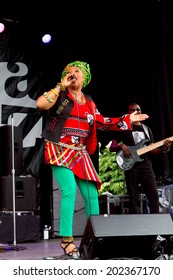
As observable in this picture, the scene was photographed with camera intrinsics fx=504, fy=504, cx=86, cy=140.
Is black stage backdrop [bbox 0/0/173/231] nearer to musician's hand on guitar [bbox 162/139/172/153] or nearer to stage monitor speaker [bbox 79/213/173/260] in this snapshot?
musician's hand on guitar [bbox 162/139/172/153]

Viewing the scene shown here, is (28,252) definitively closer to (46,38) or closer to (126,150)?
(126,150)

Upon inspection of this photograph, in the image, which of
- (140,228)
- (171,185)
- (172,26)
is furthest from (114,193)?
(140,228)

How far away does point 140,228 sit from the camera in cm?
307

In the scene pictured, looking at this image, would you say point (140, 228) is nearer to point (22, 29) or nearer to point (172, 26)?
point (172, 26)

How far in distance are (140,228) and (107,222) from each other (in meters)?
0.21

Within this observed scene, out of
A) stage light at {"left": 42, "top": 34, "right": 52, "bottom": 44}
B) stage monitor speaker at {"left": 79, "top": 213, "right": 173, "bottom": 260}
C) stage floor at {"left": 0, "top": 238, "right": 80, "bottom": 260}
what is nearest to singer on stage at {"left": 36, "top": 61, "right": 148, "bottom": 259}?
stage floor at {"left": 0, "top": 238, "right": 80, "bottom": 260}

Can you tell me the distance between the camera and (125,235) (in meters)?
3.01

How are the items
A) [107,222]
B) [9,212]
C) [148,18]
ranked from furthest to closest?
1. [148,18]
2. [9,212]
3. [107,222]

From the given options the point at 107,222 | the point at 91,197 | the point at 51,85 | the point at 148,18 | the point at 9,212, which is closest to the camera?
the point at 107,222

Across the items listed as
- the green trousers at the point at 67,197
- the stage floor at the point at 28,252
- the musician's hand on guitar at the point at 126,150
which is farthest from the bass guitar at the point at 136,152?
the green trousers at the point at 67,197

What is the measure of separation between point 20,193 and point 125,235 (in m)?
4.10

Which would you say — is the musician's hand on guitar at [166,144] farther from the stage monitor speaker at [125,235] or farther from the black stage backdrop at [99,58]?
the stage monitor speaker at [125,235]

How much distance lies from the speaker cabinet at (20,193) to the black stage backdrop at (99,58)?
849 mm

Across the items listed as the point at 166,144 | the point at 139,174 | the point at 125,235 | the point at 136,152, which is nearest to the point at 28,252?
the point at 139,174
